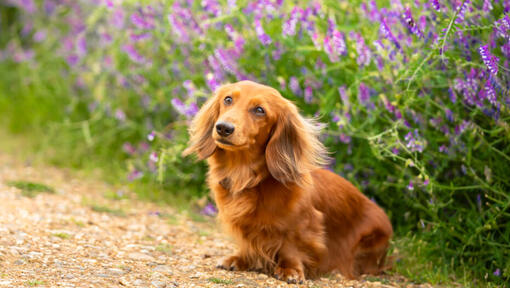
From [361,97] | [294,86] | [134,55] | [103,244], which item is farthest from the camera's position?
[134,55]

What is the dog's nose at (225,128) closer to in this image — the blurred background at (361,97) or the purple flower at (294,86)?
the blurred background at (361,97)

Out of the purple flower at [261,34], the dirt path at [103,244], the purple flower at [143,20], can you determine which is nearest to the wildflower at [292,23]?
the purple flower at [261,34]

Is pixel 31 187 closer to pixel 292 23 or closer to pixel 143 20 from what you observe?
pixel 143 20

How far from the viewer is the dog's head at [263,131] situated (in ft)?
9.91

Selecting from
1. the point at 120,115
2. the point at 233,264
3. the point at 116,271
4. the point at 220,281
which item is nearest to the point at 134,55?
the point at 120,115

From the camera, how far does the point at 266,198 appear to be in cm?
320

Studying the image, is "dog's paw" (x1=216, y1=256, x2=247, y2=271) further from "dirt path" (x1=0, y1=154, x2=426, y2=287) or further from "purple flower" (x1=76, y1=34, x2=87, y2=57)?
"purple flower" (x1=76, y1=34, x2=87, y2=57)

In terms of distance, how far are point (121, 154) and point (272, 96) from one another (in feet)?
9.59

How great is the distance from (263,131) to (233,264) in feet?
2.49

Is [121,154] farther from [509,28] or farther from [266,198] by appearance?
[509,28]

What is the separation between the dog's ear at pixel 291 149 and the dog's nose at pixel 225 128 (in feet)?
1.06

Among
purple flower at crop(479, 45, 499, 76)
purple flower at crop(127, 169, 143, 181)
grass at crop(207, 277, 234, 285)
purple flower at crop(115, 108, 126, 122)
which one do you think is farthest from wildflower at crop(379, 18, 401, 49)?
purple flower at crop(115, 108, 126, 122)

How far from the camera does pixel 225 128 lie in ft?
9.65

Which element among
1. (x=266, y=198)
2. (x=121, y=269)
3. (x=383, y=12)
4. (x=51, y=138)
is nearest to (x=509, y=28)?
(x=383, y=12)
